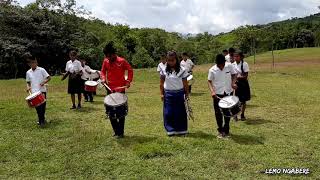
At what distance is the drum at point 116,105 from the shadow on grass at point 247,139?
246 cm

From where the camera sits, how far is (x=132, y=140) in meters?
9.67

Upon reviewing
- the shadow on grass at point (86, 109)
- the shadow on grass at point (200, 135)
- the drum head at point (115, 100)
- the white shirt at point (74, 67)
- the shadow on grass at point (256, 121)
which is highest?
the white shirt at point (74, 67)

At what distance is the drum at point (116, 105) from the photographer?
923cm

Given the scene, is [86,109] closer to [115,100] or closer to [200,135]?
[115,100]

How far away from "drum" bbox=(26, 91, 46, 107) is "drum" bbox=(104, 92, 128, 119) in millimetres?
2424

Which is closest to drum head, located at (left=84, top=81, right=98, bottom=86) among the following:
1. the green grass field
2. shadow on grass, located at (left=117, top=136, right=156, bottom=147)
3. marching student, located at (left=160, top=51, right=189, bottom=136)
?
the green grass field

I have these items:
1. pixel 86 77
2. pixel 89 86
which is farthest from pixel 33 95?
pixel 86 77

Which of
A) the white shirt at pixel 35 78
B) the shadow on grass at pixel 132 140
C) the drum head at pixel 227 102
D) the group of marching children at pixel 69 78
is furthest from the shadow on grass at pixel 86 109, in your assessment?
the drum head at pixel 227 102

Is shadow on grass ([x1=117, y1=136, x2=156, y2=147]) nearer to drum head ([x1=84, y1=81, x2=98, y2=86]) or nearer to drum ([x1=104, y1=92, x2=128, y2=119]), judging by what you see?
drum ([x1=104, y1=92, x2=128, y2=119])

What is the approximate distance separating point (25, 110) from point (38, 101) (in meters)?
3.71

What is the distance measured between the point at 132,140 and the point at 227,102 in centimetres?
222

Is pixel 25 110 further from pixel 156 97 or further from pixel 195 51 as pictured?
pixel 195 51

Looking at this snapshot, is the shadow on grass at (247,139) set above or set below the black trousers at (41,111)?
below

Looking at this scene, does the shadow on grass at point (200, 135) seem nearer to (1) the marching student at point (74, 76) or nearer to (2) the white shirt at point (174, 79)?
(2) the white shirt at point (174, 79)
